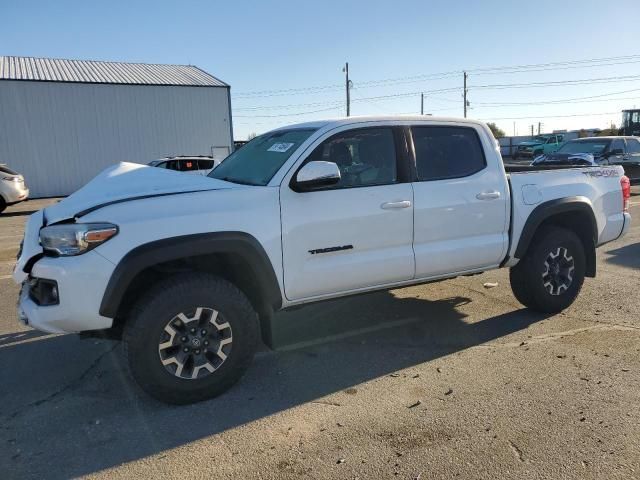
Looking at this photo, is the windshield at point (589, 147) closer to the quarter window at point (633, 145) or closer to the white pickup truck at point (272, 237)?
the quarter window at point (633, 145)

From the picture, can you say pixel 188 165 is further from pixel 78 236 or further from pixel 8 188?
pixel 78 236

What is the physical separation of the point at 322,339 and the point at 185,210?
190 cm

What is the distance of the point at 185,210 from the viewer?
3.48 metres

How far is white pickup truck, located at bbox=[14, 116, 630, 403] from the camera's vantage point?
3314 mm

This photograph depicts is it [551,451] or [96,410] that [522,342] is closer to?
[551,451]

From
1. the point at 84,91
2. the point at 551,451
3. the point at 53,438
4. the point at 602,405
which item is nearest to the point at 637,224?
A: the point at 602,405

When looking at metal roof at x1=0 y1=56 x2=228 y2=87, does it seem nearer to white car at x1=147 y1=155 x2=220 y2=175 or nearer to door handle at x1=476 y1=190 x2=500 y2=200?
white car at x1=147 y1=155 x2=220 y2=175

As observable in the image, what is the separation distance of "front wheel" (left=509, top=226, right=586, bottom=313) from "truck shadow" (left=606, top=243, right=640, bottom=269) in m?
2.64

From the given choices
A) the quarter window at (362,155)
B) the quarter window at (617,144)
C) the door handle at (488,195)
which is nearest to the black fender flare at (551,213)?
the door handle at (488,195)

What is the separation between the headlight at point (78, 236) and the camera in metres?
3.23

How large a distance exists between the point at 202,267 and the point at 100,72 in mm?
29504

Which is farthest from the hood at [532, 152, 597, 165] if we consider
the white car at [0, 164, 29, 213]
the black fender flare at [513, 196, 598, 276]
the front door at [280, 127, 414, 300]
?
the white car at [0, 164, 29, 213]

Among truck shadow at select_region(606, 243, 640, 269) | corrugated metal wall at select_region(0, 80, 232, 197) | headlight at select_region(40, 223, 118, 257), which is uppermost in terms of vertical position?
corrugated metal wall at select_region(0, 80, 232, 197)

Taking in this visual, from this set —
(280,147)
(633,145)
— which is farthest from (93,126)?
(280,147)
